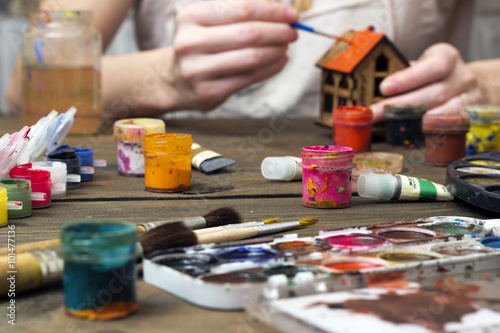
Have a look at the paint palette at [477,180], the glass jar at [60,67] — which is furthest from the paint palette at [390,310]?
the glass jar at [60,67]

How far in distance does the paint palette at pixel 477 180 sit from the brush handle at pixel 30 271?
0.46 m

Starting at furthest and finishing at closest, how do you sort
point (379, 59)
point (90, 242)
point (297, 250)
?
point (379, 59), point (297, 250), point (90, 242)

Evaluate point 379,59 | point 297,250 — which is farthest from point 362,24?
point 297,250

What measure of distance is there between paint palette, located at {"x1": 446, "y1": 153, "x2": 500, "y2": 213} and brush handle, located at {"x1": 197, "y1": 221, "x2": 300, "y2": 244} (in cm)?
21

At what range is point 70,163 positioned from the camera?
909 mm

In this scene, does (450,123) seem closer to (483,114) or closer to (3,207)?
(483,114)

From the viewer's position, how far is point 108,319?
467 millimetres

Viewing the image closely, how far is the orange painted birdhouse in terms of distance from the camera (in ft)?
4.24

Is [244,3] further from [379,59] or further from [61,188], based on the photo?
[61,188]

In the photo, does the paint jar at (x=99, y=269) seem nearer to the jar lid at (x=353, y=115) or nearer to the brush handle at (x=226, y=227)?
the brush handle at (x=226, y=227)

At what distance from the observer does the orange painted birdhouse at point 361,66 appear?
1292 millimetres

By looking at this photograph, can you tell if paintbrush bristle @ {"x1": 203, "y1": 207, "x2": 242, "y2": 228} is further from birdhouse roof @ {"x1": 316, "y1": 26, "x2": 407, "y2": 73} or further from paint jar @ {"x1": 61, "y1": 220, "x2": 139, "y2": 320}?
birdhouse roof @ {"x1": 316, "y1": 26, "x2": 407, "y2": 73}

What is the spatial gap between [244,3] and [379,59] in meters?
0.28

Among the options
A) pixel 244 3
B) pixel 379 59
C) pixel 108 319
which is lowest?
pixel 108 319
